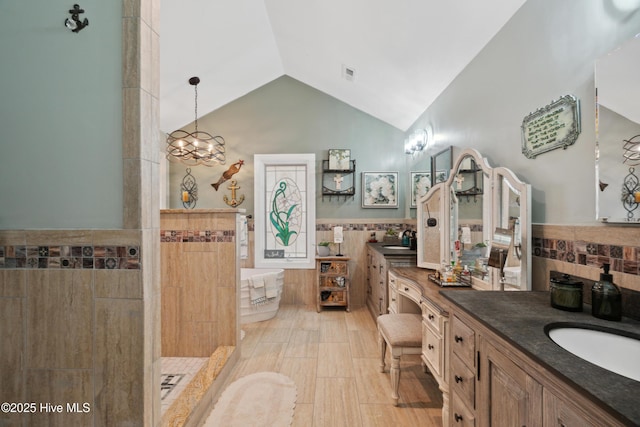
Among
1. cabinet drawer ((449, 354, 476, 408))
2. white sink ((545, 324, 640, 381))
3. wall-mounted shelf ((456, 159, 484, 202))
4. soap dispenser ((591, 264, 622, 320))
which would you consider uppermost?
wall-mounted shelf ((456, 159, 484, 202))

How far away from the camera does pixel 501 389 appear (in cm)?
97

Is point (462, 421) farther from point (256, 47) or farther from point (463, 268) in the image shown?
point (256, 47)

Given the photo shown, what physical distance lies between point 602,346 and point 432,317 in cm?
89

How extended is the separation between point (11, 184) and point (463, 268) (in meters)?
2.59

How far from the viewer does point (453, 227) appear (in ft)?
7.86

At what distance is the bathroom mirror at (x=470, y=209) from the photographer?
1.98 m

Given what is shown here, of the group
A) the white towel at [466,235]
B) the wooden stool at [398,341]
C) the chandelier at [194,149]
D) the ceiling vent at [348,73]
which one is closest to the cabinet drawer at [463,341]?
the wooden stool at [398,341]

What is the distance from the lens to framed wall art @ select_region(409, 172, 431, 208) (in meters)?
3.39

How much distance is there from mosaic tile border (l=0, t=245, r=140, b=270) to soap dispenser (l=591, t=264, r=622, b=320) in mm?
1738

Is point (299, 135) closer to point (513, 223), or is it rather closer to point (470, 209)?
point (470, 209)

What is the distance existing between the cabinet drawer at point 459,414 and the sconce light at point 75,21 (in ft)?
7.10

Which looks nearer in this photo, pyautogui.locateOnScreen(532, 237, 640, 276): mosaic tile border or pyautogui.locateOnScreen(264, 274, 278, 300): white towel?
pyautogui.locateOnScreen(532, 237, 640, 276): mosaic tile border

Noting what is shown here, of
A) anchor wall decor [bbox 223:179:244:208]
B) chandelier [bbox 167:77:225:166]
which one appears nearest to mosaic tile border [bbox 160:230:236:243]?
chandelier [bbox 167:77:225:166]

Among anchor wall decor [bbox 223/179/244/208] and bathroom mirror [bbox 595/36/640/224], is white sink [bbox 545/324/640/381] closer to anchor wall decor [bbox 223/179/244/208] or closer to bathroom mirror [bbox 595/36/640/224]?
bathroom mirror [bbox 595/36/640/224]
